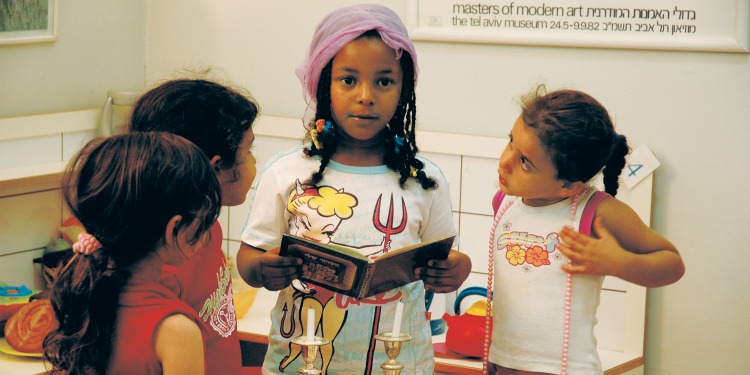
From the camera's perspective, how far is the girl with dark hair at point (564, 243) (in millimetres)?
1596

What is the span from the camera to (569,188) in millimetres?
1637

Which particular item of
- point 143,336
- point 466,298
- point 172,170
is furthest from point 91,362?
point 466,298

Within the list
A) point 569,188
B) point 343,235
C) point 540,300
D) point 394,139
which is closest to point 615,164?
point 569,188

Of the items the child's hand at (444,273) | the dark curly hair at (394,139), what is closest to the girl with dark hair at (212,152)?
the dark curly hair at (394,139)

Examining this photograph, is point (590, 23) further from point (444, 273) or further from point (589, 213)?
point (444, 273)

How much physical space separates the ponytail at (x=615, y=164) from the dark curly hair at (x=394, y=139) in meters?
0.30

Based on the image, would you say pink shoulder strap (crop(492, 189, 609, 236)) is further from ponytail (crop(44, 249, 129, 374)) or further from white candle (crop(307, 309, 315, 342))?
ponytail (crop(44, 249, 129, 374))

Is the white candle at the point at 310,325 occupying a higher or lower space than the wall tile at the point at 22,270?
higher

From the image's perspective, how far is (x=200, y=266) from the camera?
1561mm

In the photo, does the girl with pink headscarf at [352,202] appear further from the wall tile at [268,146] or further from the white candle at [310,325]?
the wall tile at [268,146]

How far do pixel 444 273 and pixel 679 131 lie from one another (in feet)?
3.27

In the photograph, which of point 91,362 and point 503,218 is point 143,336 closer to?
point 91,362

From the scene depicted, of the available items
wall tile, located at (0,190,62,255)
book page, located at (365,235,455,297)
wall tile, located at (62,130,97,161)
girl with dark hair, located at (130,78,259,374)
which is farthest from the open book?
wall tile, located at (62,130,97,161)

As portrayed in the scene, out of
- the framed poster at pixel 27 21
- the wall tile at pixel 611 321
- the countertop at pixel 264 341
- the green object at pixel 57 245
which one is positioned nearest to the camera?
the countertop at pixel 264 341
